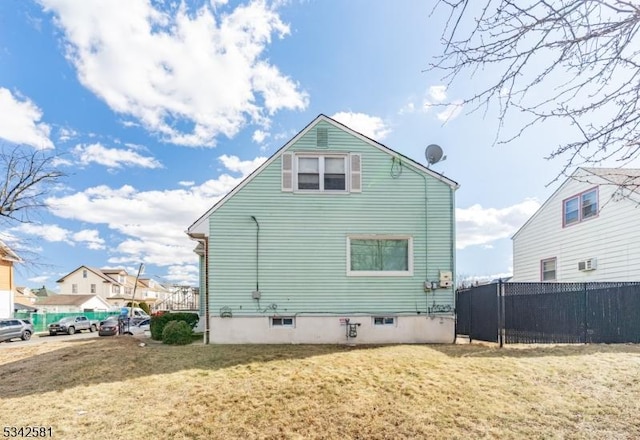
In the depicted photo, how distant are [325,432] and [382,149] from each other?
8498 mm

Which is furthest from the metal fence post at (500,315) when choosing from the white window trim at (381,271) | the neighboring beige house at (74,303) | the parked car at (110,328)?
the neighboring beige house at (74,303)

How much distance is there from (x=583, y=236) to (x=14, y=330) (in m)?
28.7

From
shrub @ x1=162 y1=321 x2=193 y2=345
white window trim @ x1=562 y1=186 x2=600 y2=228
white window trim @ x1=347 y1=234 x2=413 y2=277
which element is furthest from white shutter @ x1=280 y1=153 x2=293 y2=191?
white window trim @ x1=562 y1=186 x2=600 y2=228

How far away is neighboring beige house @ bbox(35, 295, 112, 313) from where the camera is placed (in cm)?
4628

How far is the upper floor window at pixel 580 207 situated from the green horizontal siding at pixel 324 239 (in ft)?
24.0

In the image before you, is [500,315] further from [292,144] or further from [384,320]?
[292,144]

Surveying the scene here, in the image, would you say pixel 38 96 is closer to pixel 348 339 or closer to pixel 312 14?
pixel 312 14

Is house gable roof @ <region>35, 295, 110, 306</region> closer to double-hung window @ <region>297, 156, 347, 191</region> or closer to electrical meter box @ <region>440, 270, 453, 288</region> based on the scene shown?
double-hung window @ <region>297, 156, 347, 191</region>

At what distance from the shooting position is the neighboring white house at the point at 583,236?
13.0m

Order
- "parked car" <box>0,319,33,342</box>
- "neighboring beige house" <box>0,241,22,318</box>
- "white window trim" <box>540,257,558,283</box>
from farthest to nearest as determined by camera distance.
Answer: "neighboring beige house" <box>0,241,22,318</box> < "parked car" <box>0,319,33,342</box> < "white window trim" <box>540,257,558,283</box>

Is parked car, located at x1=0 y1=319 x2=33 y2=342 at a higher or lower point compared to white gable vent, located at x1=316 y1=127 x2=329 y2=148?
lower

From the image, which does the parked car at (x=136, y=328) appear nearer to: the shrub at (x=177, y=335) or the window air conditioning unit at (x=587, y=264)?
the shrub at (x=177, y=335)

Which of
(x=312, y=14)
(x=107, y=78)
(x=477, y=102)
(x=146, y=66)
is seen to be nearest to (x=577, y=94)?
(x=477, y=102)

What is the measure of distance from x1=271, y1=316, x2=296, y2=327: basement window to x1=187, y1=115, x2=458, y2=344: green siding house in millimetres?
28
